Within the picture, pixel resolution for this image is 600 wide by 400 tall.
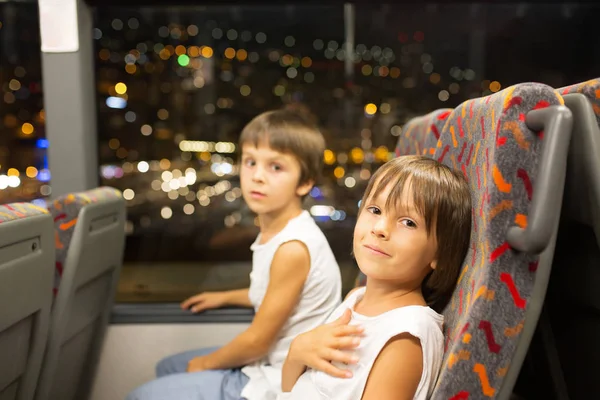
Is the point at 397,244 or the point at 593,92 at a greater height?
the point at 593,92

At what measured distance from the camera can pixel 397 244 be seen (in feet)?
3.80

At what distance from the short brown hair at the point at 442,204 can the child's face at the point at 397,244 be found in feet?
0.04

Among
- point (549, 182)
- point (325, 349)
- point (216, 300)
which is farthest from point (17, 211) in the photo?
point (549, 182)

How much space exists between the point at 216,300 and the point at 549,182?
173cm

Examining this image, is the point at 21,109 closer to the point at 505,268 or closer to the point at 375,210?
the point at 375,210

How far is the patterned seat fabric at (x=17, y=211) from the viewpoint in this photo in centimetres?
134

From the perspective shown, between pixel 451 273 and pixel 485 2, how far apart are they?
1.63m

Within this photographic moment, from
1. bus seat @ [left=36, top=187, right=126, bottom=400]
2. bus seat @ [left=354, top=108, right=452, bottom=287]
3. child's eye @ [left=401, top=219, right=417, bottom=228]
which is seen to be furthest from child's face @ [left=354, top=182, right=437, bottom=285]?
bus seat @ [left=36, top=187, right=126, bottom=400]

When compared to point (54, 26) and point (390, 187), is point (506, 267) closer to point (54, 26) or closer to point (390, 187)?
point (390, 187)

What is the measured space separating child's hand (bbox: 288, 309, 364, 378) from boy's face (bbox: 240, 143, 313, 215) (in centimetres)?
62

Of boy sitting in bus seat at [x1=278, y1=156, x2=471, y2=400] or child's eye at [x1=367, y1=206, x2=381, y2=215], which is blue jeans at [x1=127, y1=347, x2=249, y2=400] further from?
child's eye at [x1=367, y1=206, x2=381, y2=215]

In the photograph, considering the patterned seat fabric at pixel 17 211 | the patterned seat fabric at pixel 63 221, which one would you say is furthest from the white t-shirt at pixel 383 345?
the patterned seat fabric at pixel 63 221

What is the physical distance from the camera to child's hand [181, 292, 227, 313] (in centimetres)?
237

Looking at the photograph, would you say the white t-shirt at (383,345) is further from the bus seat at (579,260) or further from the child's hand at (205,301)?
the child's hand at (205,301)
